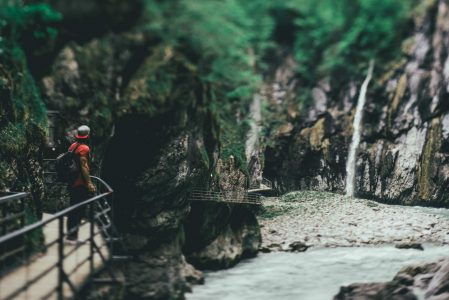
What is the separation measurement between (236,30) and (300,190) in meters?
28.0

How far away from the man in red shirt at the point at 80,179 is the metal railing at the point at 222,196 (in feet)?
18.2

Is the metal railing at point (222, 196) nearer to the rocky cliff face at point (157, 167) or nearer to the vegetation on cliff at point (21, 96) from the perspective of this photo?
the rocky cliff face at point (157, 167)

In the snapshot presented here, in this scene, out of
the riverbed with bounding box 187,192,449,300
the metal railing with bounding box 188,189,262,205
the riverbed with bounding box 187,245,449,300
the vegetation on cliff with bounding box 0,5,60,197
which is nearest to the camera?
the vegetation on cliff with bounding box 0,5,60,197

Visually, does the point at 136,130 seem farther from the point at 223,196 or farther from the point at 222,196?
the point at 223,196

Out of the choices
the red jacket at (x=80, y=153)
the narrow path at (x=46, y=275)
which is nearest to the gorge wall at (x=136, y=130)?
the red jacket at (x=80, y=153)

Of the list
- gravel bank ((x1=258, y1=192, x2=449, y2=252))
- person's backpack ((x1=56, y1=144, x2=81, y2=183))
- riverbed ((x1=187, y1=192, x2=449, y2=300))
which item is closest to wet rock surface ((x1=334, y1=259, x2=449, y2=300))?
riverbed ((x1=187, y1=192, x2=449, y2=300))

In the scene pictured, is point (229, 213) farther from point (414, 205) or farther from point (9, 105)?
point (414, 205)

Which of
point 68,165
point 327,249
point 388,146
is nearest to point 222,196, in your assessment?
point 327,249

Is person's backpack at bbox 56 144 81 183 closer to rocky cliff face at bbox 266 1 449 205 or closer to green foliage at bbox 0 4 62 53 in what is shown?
green foliage at bbox 0 4 62 53

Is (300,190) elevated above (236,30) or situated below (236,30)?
below

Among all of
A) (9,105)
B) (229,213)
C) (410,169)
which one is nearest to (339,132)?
(410,169)

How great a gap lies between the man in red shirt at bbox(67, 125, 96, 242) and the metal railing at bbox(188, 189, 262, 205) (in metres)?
5.55

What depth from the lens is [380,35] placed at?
6.68 m

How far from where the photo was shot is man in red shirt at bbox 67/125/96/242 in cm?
812
